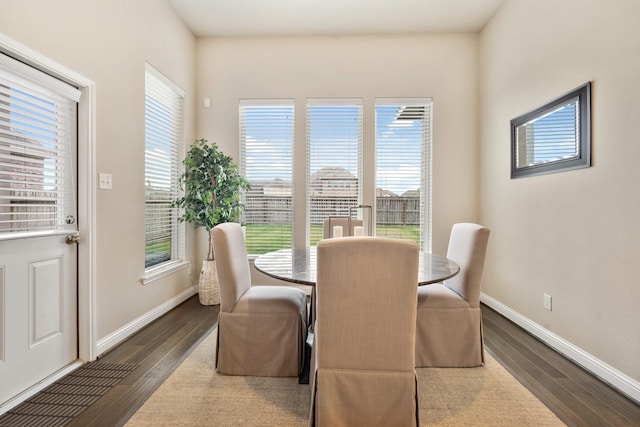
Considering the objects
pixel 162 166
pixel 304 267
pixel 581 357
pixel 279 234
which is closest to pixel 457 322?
pixel 581 357

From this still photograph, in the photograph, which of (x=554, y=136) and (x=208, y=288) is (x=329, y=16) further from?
(x=208, y=288)

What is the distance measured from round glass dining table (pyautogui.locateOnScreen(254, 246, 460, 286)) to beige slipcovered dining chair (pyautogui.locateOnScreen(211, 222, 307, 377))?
0.80 feet

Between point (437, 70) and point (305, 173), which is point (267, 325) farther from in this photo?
point (437, 70)

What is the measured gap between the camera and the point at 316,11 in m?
3.29

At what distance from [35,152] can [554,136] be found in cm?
371

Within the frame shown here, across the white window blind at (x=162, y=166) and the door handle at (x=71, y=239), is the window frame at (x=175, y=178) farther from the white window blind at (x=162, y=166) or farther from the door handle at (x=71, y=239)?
the door handle at (x=71, y=239)

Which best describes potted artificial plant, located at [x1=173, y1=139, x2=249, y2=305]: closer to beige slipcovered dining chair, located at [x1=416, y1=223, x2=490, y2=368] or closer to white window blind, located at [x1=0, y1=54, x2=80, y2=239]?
white window blind, located at [x1=0, y1=54, x2=80, y2=239]

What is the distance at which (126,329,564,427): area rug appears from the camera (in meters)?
1.58

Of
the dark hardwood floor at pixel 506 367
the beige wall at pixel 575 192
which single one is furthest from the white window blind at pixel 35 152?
the beige wall at pixel 575 192

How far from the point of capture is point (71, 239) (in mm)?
2082

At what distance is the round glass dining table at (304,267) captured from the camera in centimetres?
162

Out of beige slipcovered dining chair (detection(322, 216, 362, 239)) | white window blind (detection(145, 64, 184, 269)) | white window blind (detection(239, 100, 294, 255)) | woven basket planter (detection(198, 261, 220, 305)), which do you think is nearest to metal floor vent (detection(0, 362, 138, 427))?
white window blind (detection(145, 64, 184, 269))

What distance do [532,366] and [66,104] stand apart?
12.1 ft

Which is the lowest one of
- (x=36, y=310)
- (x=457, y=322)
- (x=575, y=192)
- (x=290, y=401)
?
(x=290, y=401)
